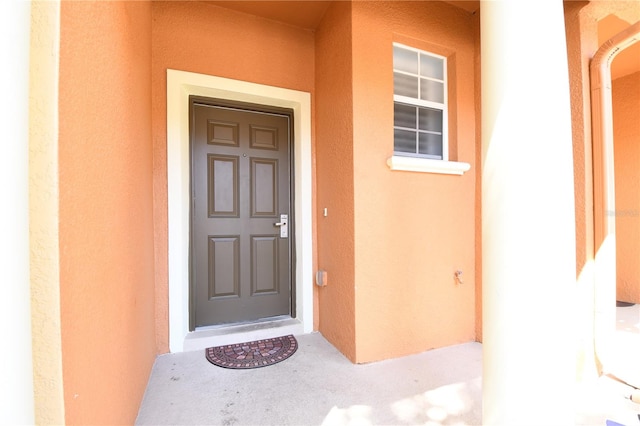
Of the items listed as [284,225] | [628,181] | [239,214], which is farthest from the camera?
[628,181]

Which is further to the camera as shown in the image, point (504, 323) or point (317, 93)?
point (317, 93)

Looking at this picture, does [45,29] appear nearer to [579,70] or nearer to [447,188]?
[447,188]

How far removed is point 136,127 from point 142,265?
88cm

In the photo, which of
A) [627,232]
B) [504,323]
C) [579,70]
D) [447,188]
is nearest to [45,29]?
[504,323]

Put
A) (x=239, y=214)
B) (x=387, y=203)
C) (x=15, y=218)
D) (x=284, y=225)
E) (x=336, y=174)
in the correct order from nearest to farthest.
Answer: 1. (x=15, y=218)
2. (x=387, y=203)
3. (x=336, y=174)
4. (x=239, y=214)
5. (x=284, y=225)

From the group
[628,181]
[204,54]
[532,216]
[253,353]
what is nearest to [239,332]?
[253,353]

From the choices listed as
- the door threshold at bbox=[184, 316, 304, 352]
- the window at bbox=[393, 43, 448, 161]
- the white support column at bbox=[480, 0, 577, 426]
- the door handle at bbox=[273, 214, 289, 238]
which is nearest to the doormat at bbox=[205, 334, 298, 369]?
the door threshold at bbox=[184, 316, 304, 352]

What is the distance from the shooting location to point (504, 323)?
43.0 inches

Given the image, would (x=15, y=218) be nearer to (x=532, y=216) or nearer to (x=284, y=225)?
(x=532, y=216)

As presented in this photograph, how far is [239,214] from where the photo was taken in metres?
2.80

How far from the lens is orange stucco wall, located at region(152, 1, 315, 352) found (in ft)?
7.81

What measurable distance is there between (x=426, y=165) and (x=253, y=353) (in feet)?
7.27

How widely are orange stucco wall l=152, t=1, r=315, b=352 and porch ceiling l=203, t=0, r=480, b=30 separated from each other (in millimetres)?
61

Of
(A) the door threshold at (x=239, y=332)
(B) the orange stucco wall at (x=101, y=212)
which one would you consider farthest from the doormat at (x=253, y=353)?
(B) the orange stucco wall at (x=101, y=212)
